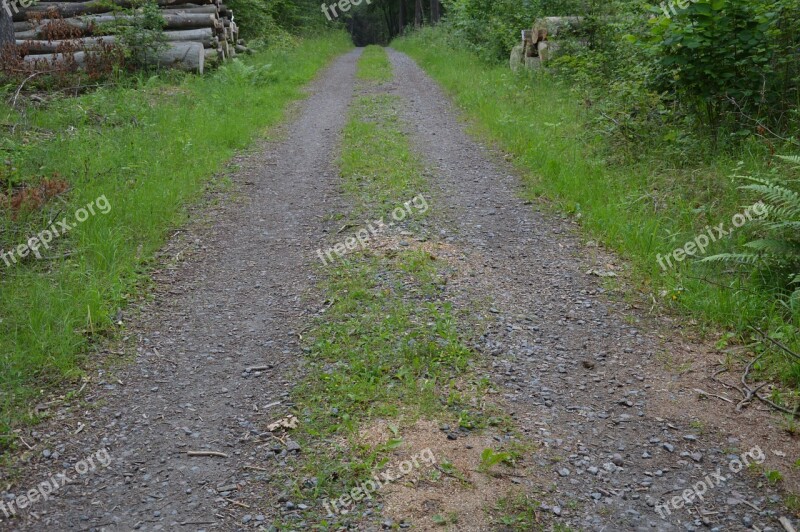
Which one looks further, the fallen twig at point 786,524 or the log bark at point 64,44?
the log bark at point 64,44

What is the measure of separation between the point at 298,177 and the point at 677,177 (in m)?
5.15

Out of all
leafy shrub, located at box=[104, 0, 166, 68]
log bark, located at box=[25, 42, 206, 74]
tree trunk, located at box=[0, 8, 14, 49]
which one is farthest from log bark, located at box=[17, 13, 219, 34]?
tree trunk, located at box=[0, 8, 14, 49]

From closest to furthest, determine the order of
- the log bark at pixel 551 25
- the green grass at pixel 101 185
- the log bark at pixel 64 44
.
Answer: the green grass at pixel 101 185 < the log bark at pixel 551 25 < the log bark at pixel 64 44

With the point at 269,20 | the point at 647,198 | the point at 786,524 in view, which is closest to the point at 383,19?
the point at 269,20

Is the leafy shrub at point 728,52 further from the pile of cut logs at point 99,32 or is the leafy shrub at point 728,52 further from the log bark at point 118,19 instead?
the log bark at point 118,19

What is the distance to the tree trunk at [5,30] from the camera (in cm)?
1287

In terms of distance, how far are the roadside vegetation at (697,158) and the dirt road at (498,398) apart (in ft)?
1.36

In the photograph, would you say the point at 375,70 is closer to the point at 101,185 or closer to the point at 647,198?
the point at 101,185

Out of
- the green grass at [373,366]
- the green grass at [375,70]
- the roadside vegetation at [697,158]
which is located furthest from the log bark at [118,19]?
the green grass at [373,366]

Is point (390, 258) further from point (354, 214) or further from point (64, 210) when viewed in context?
point (64, 210)

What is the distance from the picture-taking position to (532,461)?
153 inches

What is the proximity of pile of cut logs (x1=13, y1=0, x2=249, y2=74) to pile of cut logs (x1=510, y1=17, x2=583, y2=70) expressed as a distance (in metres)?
7.72

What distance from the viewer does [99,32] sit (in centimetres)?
1505

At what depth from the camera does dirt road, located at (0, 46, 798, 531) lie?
3602 mm
